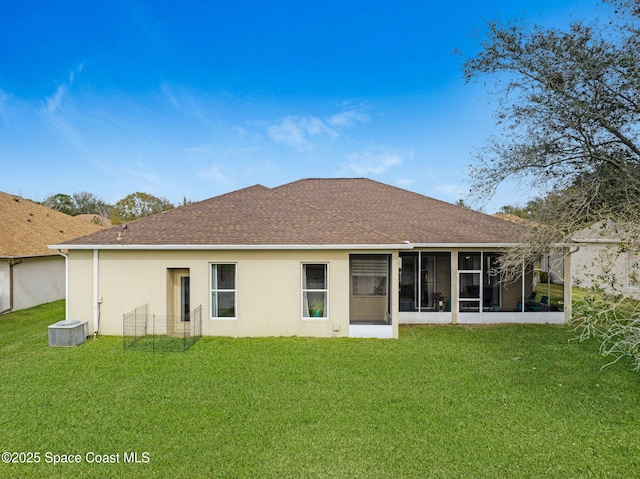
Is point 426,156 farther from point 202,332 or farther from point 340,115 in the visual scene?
point 202,332

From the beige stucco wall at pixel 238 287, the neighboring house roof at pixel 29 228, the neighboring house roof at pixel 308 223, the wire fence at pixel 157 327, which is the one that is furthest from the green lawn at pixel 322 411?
the neighboring house roof at pixel 29 228

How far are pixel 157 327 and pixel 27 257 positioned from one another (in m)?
9.46

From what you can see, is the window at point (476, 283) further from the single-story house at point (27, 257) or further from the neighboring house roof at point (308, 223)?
the single-story house at point (27, 257)

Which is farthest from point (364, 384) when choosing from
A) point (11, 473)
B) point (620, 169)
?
point (620, 169)

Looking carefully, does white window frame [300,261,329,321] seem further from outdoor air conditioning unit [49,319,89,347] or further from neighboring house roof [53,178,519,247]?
outdoor air conditioning unit [49,319,89,347]

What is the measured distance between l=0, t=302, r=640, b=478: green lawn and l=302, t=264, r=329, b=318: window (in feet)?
4.22

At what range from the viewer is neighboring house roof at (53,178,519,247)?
952 centimetres

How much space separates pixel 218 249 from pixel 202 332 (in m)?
2.63

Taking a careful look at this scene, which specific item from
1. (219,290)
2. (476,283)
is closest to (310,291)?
(219,290)

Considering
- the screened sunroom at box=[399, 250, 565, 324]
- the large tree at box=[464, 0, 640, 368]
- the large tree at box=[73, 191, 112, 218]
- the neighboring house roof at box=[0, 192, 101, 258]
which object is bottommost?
the screened sunroom at box=[399, 250, 565, 324]

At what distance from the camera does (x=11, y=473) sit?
12.3ft

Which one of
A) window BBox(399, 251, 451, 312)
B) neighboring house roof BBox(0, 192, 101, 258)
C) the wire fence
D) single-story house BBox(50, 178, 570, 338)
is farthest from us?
neighboring house roof BBox(0, 192, 101, 258)

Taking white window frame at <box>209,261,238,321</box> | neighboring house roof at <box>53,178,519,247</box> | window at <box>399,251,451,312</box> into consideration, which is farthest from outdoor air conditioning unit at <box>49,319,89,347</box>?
window at <box>399,251,451,312</box>

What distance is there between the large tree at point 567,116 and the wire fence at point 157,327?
919cm
